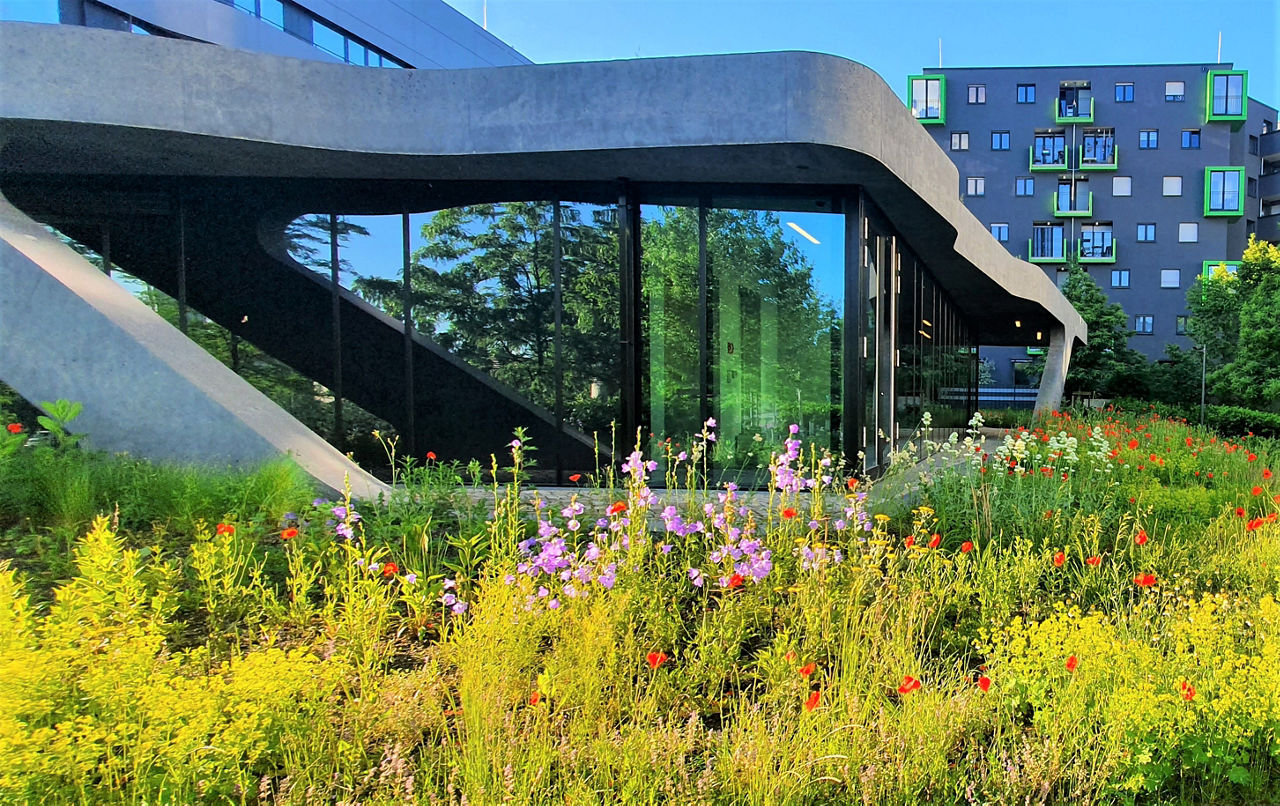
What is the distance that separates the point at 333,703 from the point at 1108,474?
6.28m

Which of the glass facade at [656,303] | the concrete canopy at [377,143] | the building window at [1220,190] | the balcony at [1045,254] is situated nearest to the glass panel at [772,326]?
the glass facade at [656,303]

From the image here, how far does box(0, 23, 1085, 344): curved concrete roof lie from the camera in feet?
19.9

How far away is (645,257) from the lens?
26.1 feet

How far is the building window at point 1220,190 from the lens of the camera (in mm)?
39062

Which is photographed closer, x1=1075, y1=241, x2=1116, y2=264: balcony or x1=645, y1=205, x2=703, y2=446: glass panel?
x1=645, y1=205, x2=703, y2=446: glass panel

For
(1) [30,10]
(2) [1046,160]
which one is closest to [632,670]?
(1) [30,10]

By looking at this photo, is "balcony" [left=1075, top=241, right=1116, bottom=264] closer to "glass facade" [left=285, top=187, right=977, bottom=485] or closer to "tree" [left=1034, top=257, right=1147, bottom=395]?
"tree" [left=1034, top=257, right=1147, bottom=395]

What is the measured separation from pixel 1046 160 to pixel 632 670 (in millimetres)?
48587

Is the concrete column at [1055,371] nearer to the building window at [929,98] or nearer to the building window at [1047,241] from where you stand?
the building window at [1047,241]

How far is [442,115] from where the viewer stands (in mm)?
6617

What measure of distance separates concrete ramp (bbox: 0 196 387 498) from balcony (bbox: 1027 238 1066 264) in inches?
1749

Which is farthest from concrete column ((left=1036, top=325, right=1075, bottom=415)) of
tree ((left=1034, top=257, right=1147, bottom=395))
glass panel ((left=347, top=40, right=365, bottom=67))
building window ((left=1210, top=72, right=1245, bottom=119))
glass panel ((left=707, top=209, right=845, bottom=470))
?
building window ((left=1210, top=72, right=1245, bottom=119))

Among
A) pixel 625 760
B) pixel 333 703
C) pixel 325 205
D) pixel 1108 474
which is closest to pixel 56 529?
pixel 333 703

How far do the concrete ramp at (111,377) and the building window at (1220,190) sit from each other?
50.0m
